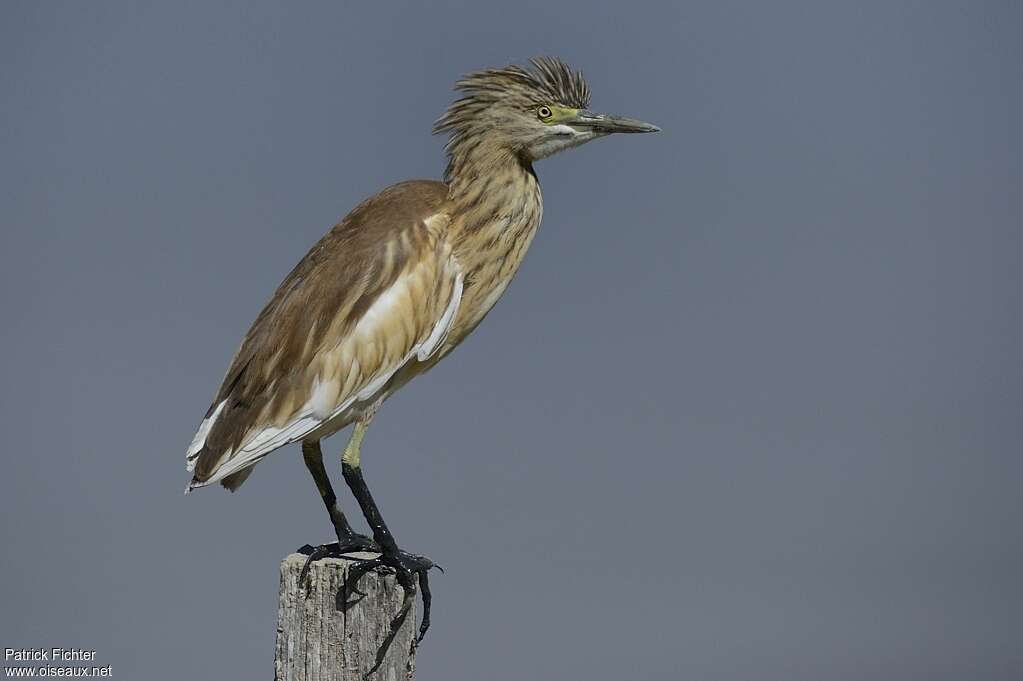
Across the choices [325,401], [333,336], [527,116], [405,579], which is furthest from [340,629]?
[527,116]

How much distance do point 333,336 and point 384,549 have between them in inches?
33.6

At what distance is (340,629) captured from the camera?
162 inches

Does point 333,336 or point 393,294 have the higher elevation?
point 393,294

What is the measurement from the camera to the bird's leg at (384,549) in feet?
14.1

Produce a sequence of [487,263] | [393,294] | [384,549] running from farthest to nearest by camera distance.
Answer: [487,263], [393,294], [384,549]

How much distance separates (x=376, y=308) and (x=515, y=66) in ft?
4.18

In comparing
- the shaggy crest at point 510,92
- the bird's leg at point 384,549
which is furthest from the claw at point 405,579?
the shaggy crest at point 510,92

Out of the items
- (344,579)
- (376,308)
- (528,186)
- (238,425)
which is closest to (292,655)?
(344,579)

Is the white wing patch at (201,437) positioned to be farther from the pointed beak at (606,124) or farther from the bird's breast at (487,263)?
the pointed beak at (606,124)

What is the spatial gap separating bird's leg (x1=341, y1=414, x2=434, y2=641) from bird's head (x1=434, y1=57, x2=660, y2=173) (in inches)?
52.0

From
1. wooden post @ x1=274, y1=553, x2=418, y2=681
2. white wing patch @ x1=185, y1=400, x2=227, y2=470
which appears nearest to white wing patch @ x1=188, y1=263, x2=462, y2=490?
white wing patch @ x1=185, y1=400, x2=227, y2=470

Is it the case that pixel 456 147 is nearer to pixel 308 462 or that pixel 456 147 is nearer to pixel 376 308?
pixel 376 308

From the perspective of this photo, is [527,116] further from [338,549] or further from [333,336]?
[338,549]

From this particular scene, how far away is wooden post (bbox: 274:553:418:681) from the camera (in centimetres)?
407
